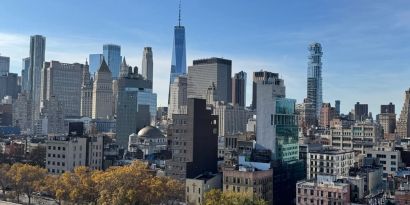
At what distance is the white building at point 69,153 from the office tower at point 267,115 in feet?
176

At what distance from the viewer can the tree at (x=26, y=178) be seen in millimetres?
129500

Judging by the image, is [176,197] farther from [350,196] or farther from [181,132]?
[350,196]

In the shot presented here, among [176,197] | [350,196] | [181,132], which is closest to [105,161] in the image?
[181,132]

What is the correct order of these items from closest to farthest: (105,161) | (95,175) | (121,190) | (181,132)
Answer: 1. (121,190)
2. (95,175)
3. (181,132)
4. (105,161)

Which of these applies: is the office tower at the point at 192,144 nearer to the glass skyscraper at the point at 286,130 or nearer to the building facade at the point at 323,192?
the glass skyscraper at the point at 286,130

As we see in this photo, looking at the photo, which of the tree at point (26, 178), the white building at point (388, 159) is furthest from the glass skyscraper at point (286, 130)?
the tree at point (26, 178)

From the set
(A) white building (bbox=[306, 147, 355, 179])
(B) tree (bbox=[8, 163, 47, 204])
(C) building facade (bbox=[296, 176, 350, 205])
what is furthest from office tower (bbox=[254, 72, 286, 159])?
(B) tree (bbox=[8, 163, 47, 204])

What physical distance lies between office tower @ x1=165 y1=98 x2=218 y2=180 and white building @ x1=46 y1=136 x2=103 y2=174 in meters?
32.8

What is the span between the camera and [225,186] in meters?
127

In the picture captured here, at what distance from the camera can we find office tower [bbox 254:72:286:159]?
148 meters

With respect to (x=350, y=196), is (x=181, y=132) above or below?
above

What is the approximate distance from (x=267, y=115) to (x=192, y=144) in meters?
24.1

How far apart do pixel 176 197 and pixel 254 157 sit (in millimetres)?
26363


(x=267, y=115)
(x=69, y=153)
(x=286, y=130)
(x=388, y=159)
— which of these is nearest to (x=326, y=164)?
(x=286, y=130)
